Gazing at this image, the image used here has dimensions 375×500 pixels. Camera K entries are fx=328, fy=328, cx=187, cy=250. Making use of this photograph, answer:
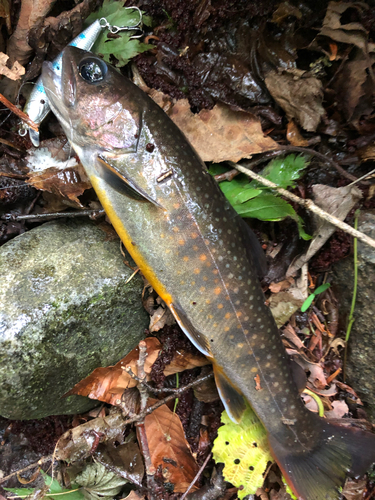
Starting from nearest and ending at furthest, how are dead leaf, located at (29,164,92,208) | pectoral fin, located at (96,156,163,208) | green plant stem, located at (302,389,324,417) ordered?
pectoral fin, located at (96,156,163,208), dead leaf, located at (29,164,92,208), green plant stem, located at (302,389,324,417)

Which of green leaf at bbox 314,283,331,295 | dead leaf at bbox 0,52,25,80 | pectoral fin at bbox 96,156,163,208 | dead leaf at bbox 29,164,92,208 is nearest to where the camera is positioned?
pectoral fin at bbox 96,156,163,208

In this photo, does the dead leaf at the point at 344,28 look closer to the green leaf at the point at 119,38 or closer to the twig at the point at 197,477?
the green leaf at the point at 119,38

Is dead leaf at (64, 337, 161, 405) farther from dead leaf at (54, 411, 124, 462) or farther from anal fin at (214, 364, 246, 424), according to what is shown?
anal fin at (214, 364, 246, 424)

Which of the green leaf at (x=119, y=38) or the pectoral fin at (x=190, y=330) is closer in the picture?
the pectoral fin at (x=190, y=330)

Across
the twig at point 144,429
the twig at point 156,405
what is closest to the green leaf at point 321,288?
the twig at point 156,405

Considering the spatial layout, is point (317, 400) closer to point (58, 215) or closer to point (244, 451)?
point (244, 451)

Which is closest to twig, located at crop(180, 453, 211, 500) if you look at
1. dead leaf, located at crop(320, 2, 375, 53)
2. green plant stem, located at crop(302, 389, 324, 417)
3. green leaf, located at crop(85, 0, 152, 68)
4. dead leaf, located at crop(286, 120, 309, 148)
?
green plant stem, located at crop(302, 389, 324, 417)
